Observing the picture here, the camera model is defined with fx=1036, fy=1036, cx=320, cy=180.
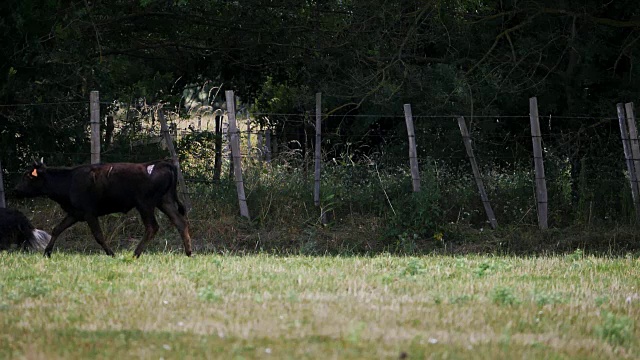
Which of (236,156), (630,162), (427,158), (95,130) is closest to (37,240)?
(95,130)

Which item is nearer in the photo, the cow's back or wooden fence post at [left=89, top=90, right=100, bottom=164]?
the cow's back

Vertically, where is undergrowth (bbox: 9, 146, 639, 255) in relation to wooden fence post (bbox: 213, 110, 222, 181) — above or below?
below

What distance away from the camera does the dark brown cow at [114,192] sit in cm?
1341

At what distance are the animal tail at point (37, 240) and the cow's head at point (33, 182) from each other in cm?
91

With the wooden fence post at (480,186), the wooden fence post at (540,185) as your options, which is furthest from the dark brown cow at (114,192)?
the wooden fence post at (540,185)

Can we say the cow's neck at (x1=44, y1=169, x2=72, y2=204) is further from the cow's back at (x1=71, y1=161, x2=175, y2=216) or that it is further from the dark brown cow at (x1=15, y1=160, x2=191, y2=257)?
the cow's back at (x1=71, y1=161, x2=175, y2=216)

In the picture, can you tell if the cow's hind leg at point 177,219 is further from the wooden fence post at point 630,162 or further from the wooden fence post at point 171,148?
the wooden fence post at point 630,162

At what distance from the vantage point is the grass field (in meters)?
6.80

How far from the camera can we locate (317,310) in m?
8.07

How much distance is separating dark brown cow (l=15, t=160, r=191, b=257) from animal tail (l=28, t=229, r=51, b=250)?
128cm

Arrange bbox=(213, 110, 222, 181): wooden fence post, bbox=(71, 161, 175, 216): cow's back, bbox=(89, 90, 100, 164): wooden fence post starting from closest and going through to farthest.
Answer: bbox=(71, 161, 175, 216): cow's back, bbox=(89, 90, 100, 164): wooden fence post, bbox=(213, 110, 222, 181): wooden fence post

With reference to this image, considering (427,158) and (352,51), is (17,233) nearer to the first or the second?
(427,158)

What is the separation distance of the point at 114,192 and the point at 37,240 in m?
2.22

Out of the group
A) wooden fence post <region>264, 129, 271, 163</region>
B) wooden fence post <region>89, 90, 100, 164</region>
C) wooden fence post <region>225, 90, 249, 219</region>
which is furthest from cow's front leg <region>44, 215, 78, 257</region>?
wooden fence post <region>264, 129, 271, 163</region>
